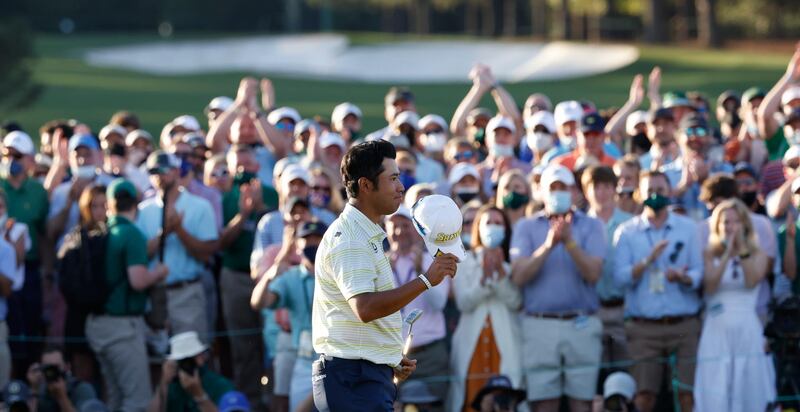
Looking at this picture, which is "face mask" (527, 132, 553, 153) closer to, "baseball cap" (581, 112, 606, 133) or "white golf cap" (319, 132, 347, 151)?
"baseball cap" (581, 112, 606, 133)

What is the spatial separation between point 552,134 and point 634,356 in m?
3.02

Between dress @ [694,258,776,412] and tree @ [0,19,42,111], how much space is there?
2585cm

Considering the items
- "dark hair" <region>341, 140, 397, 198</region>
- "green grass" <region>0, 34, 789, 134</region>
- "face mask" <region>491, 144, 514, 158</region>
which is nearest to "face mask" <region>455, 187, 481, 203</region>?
"face mask" <region>491, 144, 514, 158</region>

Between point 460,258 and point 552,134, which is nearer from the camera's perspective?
point 460,258

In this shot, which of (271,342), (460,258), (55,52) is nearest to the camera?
(460,258)

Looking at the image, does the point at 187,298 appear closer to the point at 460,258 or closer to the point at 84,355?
the point at 84,355

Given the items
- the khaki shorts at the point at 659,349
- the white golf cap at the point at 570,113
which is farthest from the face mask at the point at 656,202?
the white golf cap at the point at 570,113

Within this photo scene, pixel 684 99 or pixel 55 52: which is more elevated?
pixel 55 52

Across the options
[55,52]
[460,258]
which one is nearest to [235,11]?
[55,52]

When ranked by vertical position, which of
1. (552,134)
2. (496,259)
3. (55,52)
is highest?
(55,52)

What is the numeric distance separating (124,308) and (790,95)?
5.49m

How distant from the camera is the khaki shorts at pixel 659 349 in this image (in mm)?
10500

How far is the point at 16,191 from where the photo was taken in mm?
12258

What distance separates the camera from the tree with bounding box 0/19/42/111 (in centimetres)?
3375
